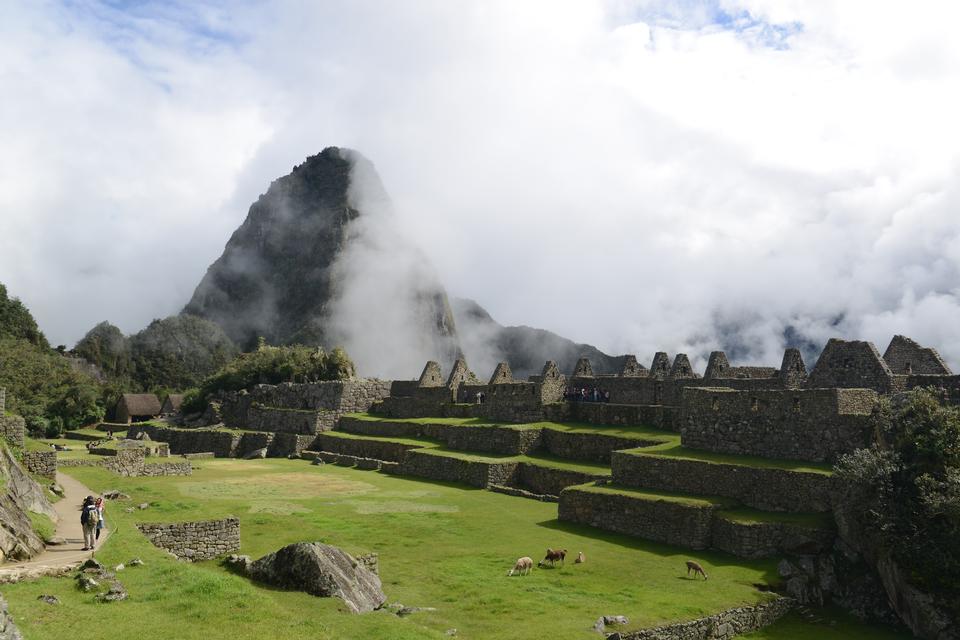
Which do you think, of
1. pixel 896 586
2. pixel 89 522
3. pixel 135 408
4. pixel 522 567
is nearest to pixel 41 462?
pixel 89 522

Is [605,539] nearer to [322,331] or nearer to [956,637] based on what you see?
[956,637]

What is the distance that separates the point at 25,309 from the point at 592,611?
6945 cm

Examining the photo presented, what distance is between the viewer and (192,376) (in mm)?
87125

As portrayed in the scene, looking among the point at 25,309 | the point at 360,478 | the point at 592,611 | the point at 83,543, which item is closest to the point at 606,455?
the point at 360,478

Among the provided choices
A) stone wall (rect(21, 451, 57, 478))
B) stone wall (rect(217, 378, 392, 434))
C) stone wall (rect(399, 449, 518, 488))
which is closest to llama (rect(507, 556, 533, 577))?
stone wall (rect(399, 449, 518, 488))

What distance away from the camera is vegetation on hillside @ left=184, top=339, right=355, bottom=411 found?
53.4 m

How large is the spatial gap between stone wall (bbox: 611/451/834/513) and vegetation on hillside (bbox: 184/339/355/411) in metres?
33.5

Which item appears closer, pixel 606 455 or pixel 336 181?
pixel 606 455

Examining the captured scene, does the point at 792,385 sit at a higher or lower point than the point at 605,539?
higher

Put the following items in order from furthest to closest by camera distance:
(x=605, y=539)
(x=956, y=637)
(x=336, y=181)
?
(x=336, y=181) < (x=605, y=539) < (x=956, y=637)

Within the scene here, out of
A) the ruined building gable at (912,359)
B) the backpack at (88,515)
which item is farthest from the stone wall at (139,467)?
the ruined building gable at (912,359)

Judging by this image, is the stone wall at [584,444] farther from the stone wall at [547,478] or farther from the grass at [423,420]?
the grass at [423,420]

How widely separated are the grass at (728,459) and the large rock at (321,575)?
11318mm

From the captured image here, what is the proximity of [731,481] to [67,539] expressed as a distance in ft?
54.6
